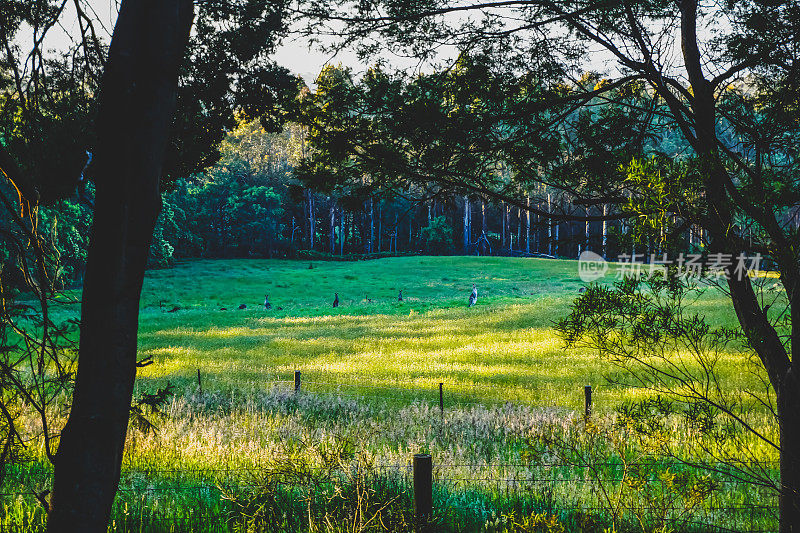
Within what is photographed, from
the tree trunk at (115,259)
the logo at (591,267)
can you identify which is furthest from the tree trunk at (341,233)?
the tree trunk at (115,259)

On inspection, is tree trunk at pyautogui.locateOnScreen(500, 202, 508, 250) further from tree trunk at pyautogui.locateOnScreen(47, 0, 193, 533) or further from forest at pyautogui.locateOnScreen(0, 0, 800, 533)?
tree trunk at pyautogui.locateOnScreen(47, 0, 193, 533)

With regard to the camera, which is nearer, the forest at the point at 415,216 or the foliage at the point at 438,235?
the forest at the point at 415,216

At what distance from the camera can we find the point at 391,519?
506 cm

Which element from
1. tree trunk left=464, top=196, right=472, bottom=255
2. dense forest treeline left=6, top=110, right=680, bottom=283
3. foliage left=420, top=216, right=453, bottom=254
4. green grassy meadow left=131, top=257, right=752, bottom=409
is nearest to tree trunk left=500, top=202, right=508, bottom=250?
dense forest treeline left=6, top=110, right=680, bottom=283

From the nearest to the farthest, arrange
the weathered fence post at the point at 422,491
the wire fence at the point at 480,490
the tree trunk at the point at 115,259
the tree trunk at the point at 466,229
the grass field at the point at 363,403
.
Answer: the tree trunk at the point at 115,259, the weathered fence post at the point at 422,491, the wire fence at the point at 480,490, the grass field at the point at 363,403, the tree trunk at the point at 466,229

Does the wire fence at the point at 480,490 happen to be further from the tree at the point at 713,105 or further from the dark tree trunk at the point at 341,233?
the dark tree trunk at the point at 341,233

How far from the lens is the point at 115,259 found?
2.87 meters

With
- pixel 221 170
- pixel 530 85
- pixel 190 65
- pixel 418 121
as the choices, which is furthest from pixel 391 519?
pixel 221 170

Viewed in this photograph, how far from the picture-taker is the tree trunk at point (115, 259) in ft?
9.30

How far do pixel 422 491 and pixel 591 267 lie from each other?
201ft

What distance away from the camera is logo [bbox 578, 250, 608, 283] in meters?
53.5

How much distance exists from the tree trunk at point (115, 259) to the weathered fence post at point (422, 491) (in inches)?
103

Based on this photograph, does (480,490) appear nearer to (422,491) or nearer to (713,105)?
(422,491)

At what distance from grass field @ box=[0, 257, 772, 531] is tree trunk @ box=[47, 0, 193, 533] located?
188 cm
